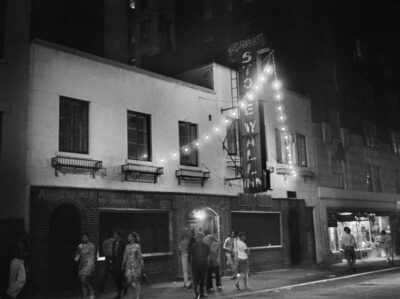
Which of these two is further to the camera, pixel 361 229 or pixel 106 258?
pixel 361 229

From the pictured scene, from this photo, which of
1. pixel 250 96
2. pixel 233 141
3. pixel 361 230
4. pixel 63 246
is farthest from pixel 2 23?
pixel 361 230

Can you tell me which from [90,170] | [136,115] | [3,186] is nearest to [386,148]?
[136,115]

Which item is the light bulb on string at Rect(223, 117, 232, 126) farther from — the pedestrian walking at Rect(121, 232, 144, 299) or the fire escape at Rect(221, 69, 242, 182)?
the pedestrian walking at Rect(121, 232, 144, 299)

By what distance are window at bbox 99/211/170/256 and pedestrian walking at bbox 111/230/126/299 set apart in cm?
211

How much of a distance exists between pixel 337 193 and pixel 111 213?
46.4 ft

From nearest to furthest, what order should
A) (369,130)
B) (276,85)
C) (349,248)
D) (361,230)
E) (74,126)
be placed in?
1. (74,126)
2. (349,248)
3. (276,85)
4. (361,230)
5. (369,130)

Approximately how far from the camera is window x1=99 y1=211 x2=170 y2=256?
51.4 ft

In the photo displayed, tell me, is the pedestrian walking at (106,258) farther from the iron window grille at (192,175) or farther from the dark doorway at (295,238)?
the dark doorway at (295,238)

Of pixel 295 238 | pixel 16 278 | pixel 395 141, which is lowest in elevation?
pixel 16 278

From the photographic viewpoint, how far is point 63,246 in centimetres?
1425

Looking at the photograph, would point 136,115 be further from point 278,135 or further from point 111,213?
point 278,135

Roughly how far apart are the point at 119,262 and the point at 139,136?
17.1 ft

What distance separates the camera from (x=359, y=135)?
2902cm

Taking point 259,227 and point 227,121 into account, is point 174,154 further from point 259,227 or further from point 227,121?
point 259,227
